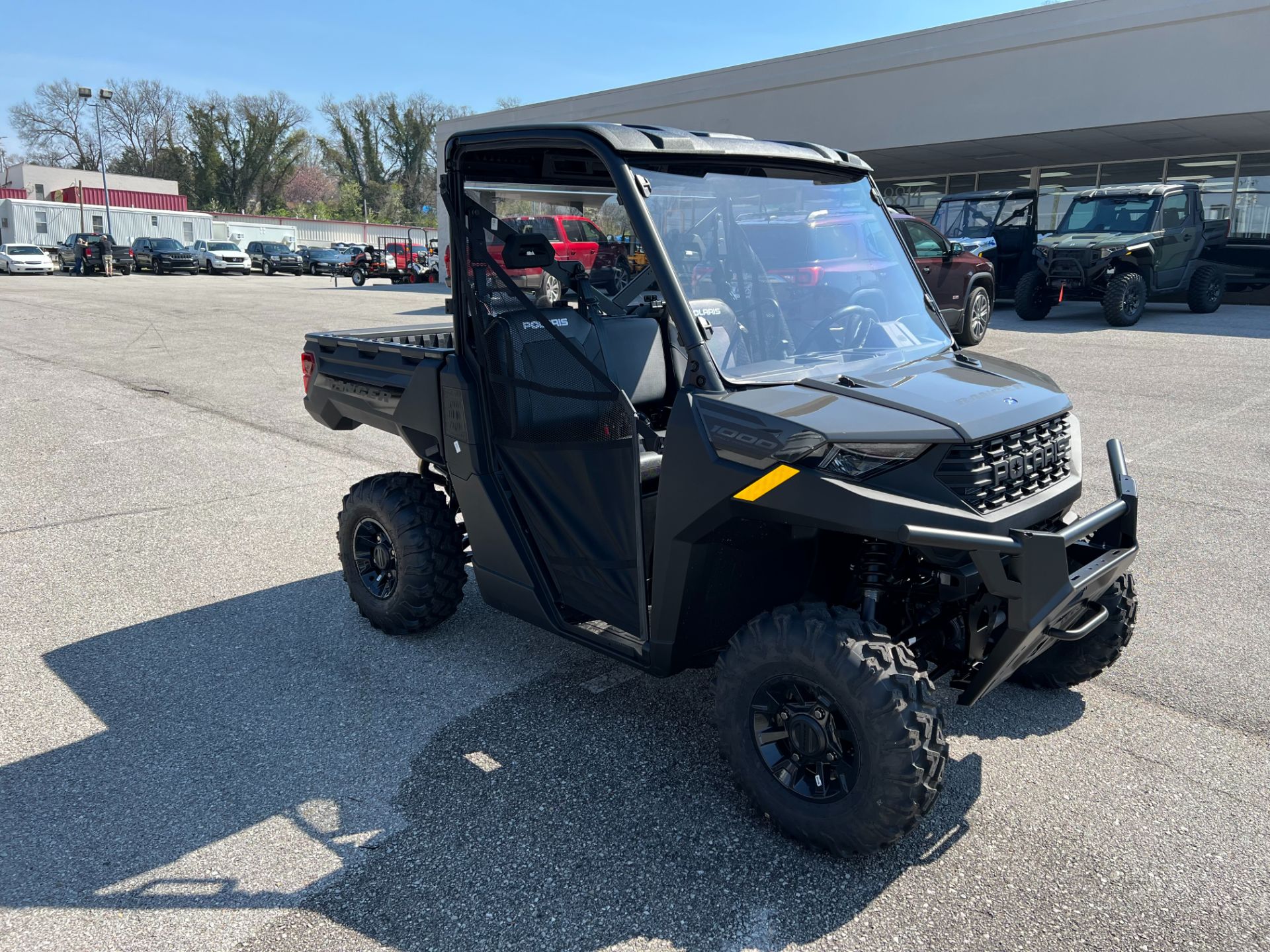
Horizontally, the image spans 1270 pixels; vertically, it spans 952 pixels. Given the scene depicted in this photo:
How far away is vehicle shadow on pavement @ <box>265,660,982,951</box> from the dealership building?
18.8 metres

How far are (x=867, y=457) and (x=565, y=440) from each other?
128 cm

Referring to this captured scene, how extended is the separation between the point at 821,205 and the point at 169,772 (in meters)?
3.08

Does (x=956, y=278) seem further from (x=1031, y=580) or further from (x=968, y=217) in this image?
(x=1031, y=580)

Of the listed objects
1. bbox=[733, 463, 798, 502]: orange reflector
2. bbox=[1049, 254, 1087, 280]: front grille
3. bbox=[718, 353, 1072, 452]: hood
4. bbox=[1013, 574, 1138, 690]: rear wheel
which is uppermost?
bbox=[1049, 254, 1087, 280]: front grille

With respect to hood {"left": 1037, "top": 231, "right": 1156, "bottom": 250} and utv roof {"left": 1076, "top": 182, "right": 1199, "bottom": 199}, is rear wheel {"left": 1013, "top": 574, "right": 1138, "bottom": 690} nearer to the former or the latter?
hood {"left": 1037, "top": 231, "right": 1156, "bottom": 250}

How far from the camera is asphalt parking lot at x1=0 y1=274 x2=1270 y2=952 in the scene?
2.67 m

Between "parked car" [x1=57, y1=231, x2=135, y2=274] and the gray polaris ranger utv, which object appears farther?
"parked car" [x1=57, y1=231, x2=135, y2=274]

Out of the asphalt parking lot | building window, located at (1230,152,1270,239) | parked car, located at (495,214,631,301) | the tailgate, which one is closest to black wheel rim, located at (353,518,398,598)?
the asphalt parking lot

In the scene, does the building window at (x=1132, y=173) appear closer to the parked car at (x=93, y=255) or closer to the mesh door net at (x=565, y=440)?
the mesh door net at (x=565, y=440)

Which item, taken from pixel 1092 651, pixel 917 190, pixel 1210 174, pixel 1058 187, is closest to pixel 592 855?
pixel 1092 651

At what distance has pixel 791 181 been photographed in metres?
3.54

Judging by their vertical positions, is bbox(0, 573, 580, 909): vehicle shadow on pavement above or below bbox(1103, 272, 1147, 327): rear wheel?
below

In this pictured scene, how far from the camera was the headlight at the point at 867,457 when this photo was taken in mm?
2697

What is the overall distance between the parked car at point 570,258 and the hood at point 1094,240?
1310 cm
